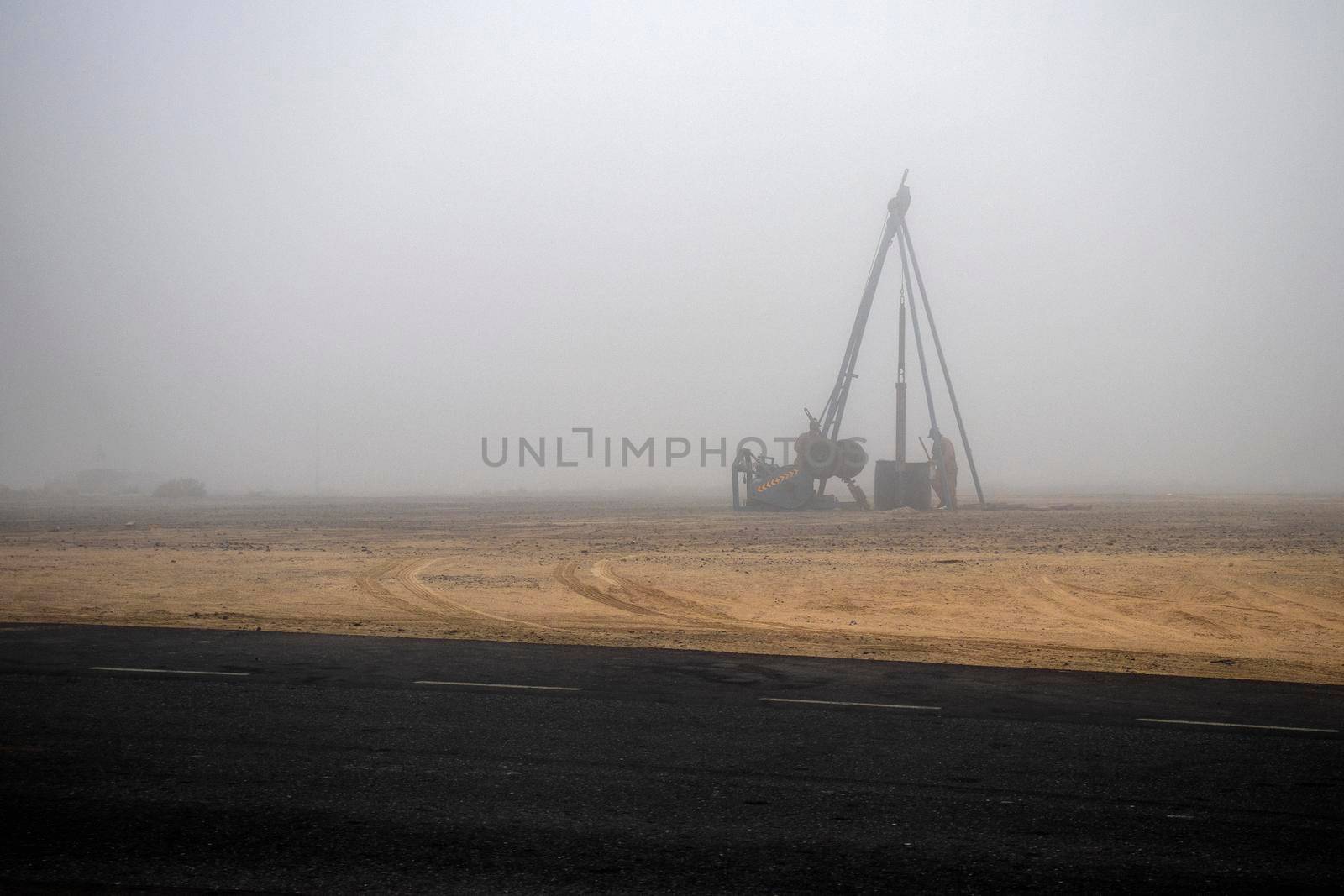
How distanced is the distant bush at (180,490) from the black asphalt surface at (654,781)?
9592 cm

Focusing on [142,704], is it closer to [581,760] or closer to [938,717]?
[581,760]

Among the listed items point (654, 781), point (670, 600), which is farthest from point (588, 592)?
point (654, 781)

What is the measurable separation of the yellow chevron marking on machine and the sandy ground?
Result: 619 inches

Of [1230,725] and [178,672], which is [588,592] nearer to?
[178,672]

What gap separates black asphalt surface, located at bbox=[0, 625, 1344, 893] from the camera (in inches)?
194

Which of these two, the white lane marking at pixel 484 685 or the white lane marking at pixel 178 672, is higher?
the white lane marking at pixel 178 672

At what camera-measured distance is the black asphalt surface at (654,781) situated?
194 inches

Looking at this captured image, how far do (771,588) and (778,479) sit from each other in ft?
114

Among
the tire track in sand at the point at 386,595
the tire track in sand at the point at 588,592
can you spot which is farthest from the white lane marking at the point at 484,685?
the tire track in sand at the point at 588,592

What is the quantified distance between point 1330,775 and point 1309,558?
71.3 ft

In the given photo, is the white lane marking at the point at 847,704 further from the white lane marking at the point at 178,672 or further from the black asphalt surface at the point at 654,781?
the white lane marking at the point at 178,672

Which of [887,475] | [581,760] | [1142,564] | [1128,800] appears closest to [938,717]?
[1128,800]

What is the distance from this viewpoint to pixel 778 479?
56.0 m

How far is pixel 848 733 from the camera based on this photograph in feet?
25.5
